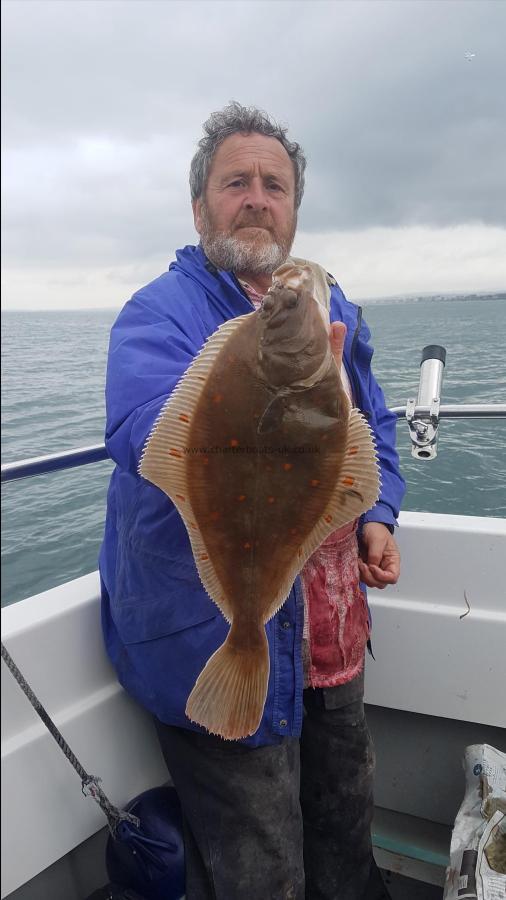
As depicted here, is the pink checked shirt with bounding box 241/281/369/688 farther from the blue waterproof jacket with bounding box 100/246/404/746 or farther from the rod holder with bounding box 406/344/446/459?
the rod holder with bounding box 406/344/446/459

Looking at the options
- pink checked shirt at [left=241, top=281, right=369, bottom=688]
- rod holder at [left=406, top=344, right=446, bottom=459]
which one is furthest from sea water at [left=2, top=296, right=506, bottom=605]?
pink checked shirt at [left=241, top=281, right=369, bottom=688]

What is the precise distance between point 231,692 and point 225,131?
230cm

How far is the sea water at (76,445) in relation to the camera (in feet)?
3.68

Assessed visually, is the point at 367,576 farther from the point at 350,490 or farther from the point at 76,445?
the point at 76,445

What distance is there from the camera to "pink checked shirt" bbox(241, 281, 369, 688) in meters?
2.21

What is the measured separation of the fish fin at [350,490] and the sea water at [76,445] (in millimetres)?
674

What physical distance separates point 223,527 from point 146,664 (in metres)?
0.74

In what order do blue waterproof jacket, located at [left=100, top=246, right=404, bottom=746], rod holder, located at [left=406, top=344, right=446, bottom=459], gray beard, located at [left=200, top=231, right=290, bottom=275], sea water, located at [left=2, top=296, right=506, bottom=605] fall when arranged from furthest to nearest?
rod holder, located at [left=406, top=344, right=446, bottom=459] < gray beard, located at [left=200, top=231, right=290, bottom=275] < blue waterproof jacket, located at [left=100, top=246, right=404, bottom=746] < sea water, located at [left=2, top=296, right=506, bottom=605]

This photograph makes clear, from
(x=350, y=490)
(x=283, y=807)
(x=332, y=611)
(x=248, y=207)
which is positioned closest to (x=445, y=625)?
(x=332, y=611)

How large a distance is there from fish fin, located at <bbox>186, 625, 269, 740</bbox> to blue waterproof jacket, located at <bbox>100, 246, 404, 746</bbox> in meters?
0.31

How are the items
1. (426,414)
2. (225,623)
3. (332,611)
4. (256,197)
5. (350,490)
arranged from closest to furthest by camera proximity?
Answer: 1. (350,490)
2. (225,623)
3. (332,611)
4. (256,197)
5. (426,414)

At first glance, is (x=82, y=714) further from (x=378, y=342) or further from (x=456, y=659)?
(x=378, y=342)

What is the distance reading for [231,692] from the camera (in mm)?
1612

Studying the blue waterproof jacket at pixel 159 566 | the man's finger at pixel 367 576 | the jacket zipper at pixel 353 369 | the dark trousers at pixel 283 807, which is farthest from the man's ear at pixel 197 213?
the dark trousers at pixel 283 807
